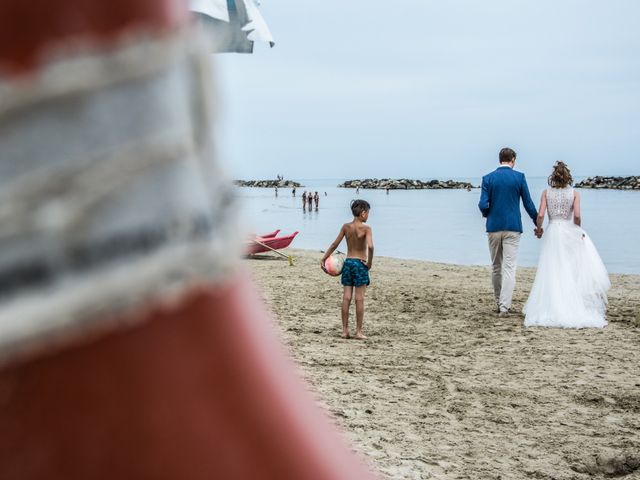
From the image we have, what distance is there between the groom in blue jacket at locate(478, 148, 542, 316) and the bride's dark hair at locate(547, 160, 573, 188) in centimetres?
38

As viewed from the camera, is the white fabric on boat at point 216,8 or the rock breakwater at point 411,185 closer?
the white fabric on boat at point 216,8

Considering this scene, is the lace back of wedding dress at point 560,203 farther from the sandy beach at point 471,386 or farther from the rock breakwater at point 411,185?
the rock breakwater at point 411,185

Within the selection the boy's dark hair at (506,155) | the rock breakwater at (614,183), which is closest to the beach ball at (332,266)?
the boy's dark hair at (506,155)

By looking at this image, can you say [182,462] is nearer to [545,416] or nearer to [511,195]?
[545,416]

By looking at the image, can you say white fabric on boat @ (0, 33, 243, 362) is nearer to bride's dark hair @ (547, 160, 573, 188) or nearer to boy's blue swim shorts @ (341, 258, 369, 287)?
boy's blue swim shorts @ (341, 258, 369, 287)

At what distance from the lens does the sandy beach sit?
15.4 feet

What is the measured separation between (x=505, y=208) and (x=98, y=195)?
8968 millimetres

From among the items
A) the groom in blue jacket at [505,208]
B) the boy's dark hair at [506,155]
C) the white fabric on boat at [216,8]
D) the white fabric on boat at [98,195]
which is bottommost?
the groom in blue jacket at [505,208]

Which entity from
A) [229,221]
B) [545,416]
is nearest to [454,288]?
[545,416]

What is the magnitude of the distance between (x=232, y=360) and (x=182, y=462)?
2.7 inches

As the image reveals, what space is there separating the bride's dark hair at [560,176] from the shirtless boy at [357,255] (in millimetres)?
2361

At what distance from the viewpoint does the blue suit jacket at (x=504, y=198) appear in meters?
8.83

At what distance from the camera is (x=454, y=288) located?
1298 cm

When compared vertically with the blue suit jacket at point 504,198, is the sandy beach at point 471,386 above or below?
below
